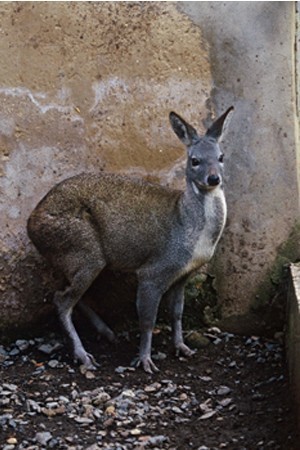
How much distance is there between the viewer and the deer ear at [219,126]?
7.02 m

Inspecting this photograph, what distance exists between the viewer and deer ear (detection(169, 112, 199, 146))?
706 centimetres

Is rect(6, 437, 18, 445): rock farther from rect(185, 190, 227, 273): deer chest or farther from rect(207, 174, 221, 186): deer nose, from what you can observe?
rect(207, 174, 221, 186): deer nose

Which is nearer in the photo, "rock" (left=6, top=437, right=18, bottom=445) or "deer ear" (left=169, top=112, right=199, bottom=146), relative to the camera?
"rock" (left=6, top=437, right=18, bottom=445)

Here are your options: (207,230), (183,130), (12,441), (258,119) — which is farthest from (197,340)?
(12,441)

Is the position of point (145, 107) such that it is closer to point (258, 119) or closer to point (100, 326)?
point (258, 119)

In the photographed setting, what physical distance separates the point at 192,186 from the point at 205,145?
28 cm

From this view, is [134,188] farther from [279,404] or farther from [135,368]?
[279,404]

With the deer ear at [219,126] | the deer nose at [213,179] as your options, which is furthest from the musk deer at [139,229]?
the deer nose at [213,179]

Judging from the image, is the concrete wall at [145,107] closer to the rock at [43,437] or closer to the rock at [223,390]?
the rock at [223,390]

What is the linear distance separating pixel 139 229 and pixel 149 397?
44.6 inches

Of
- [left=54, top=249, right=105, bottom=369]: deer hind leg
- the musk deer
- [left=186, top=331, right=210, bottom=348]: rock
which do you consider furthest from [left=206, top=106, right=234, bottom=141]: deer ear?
[left=186, top=331, right=210, bottom=348]: rock

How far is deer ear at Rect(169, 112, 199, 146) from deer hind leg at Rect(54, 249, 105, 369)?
3.13 ft

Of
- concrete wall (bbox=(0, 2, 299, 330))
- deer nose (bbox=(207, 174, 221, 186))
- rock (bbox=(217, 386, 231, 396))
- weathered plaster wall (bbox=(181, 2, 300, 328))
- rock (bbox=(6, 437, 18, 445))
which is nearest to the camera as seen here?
rock (bbox=(6, 437, 18, 445))

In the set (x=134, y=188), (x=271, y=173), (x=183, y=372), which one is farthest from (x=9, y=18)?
(x=183, y=372)
